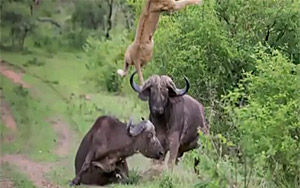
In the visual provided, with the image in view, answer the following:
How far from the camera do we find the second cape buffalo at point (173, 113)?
416 inches

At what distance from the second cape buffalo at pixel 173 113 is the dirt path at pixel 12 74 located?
1460 centimetres

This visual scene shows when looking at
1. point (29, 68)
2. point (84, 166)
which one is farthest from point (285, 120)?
point (29, 68)

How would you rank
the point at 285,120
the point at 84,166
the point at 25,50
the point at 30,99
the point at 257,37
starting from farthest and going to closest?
the point at 25,50 < the point at 30,99 < the point at 257,37 < the point at 84,166 < the point at 285,120

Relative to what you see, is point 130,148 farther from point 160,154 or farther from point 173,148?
point 173,148

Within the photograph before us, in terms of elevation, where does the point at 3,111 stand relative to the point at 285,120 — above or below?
below

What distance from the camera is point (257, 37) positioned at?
12578mm

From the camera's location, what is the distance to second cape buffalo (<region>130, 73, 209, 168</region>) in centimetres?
1055

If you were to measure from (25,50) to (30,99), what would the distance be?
10.1 meters

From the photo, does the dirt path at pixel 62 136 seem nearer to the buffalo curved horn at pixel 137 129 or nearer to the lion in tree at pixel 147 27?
the buffalo curved horn at pixel 137 129

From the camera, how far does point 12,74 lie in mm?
27141

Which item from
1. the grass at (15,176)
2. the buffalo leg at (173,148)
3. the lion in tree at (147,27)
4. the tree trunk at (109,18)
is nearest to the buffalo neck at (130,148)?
the buffalo leg at (173,148)

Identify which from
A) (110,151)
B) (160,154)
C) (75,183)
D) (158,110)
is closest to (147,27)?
(158,110)

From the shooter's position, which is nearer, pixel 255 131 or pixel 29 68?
pixel 255 131

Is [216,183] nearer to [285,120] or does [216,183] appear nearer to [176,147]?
[285,120]
